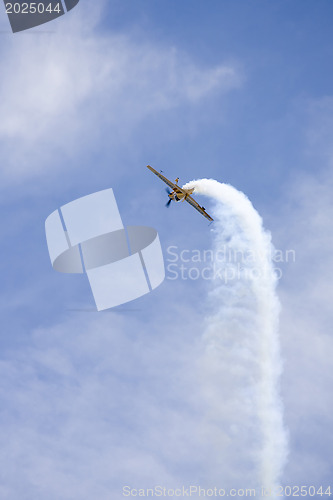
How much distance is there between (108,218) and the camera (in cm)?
16762

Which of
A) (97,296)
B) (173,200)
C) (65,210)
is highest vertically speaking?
(173,200)

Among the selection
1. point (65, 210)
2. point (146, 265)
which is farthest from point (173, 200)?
point (65, 210)

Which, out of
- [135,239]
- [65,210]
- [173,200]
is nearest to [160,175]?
[173,200]

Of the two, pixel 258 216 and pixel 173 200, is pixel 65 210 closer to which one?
pixel 173 200

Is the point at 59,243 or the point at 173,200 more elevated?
the point at 173,200

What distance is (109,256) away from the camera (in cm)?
18125

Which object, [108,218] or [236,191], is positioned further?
[236,191]

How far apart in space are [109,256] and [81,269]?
9.00m

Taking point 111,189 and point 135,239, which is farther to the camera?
point 135,239

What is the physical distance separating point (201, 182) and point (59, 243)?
45.7 m

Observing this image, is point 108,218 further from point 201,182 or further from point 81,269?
point 201,182

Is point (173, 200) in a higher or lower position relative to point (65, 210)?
higher

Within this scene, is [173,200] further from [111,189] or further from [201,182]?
[111,189]

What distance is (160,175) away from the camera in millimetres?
182625
